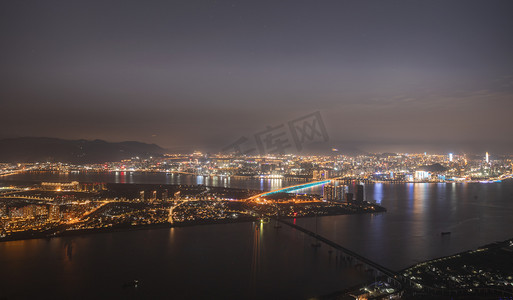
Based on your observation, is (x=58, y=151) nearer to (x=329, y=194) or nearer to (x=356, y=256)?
(x=329, y=194)

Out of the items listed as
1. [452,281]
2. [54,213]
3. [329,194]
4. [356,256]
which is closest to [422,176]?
[329,194]

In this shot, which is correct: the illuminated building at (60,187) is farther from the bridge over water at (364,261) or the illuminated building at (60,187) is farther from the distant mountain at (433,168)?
the distant mountain at (433,168)

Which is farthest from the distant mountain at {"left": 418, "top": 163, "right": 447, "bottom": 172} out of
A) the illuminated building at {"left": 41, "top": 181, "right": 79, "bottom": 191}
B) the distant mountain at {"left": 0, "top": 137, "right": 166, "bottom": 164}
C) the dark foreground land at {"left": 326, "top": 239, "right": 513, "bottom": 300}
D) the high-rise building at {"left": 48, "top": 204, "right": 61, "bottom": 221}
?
the distant mountain at {"left": 0, "top": 137, "right": 166, "bottom": 164}

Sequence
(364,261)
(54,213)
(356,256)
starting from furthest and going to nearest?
(54,213), (356,256), (364,261)

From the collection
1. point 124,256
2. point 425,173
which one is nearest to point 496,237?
point 124,256

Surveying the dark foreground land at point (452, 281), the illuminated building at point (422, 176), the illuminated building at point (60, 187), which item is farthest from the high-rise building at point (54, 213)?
the illuminated building at point (422, 176)

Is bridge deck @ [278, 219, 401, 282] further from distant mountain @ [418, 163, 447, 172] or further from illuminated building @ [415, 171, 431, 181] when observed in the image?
distant mountain @ [418, 163, 447, 172]

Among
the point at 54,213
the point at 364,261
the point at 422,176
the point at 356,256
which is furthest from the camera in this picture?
the point at 422,176

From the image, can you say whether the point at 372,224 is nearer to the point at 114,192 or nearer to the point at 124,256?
the point at 124,256

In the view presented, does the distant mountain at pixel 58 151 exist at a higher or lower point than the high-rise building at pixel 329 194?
higher
